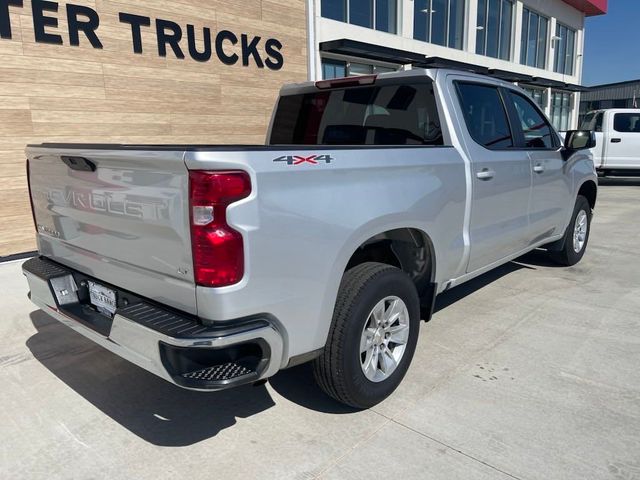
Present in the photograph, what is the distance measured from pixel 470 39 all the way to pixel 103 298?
14.9 meters

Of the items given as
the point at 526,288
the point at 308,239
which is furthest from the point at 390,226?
the point at 526,288

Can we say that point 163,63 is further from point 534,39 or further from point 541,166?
point 534,39

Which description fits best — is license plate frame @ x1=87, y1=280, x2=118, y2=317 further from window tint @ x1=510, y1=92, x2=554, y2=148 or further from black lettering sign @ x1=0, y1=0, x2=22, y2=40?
black lettering sign @ x1=0, y1=0, x2=22, y2=40

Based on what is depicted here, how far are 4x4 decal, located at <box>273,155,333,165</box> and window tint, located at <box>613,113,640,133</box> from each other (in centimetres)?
1397

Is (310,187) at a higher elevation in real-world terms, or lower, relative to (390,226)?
higher

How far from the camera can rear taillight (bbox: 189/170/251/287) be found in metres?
2.05

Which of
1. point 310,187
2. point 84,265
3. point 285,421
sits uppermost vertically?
point 310,187

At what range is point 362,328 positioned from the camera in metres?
2.71

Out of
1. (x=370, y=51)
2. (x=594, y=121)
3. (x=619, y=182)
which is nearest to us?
(x=370, y=51)

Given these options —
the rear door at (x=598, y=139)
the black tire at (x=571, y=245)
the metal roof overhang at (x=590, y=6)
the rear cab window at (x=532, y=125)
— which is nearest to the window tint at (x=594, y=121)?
the rear door at (x=598, y=139)

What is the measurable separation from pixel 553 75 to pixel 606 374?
21.4 meters

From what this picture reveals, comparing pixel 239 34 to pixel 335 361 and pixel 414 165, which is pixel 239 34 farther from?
pixel 335 361

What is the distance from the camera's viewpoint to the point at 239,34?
27.1 ft

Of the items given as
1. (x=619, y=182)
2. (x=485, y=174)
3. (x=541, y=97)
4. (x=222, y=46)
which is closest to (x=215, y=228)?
(x=485, y=174)
